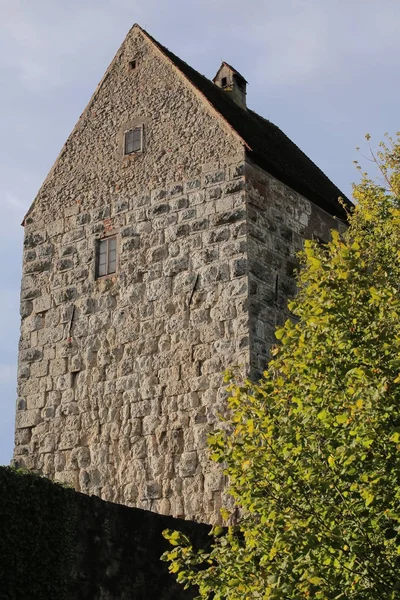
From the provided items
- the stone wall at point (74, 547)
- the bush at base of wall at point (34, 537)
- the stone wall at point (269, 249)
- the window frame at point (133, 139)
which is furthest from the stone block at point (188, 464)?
the window frame at point (133, 139)

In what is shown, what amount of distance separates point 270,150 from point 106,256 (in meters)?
3.13

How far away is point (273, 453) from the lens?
977 centimetres

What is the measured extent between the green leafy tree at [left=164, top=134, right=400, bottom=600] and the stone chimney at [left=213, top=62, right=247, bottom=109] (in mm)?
8461

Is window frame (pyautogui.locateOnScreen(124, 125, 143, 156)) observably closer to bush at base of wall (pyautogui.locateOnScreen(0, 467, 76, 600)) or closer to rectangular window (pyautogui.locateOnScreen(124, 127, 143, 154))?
rectangular window (pyautogui.locateOnScreen(124, 127, 143, 154))

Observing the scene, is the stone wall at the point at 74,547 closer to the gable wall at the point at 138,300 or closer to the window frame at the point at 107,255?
the gable wall at the point at 138,300

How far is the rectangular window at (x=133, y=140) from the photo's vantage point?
16672 mm

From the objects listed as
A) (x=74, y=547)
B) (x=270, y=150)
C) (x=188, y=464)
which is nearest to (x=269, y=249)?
(x=270, y=150)

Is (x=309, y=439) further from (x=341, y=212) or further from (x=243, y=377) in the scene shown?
(x=341, y=212)

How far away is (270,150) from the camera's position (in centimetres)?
1677

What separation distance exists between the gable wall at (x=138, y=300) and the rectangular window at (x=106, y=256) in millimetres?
137

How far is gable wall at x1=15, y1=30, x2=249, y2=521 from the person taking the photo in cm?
1457

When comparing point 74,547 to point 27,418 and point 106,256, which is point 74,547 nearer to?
point 27,418

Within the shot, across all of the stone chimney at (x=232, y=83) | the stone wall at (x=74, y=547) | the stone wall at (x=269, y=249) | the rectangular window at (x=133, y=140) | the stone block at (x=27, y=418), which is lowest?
the stone wall at (x=74, y=547)

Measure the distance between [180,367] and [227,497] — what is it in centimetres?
208
